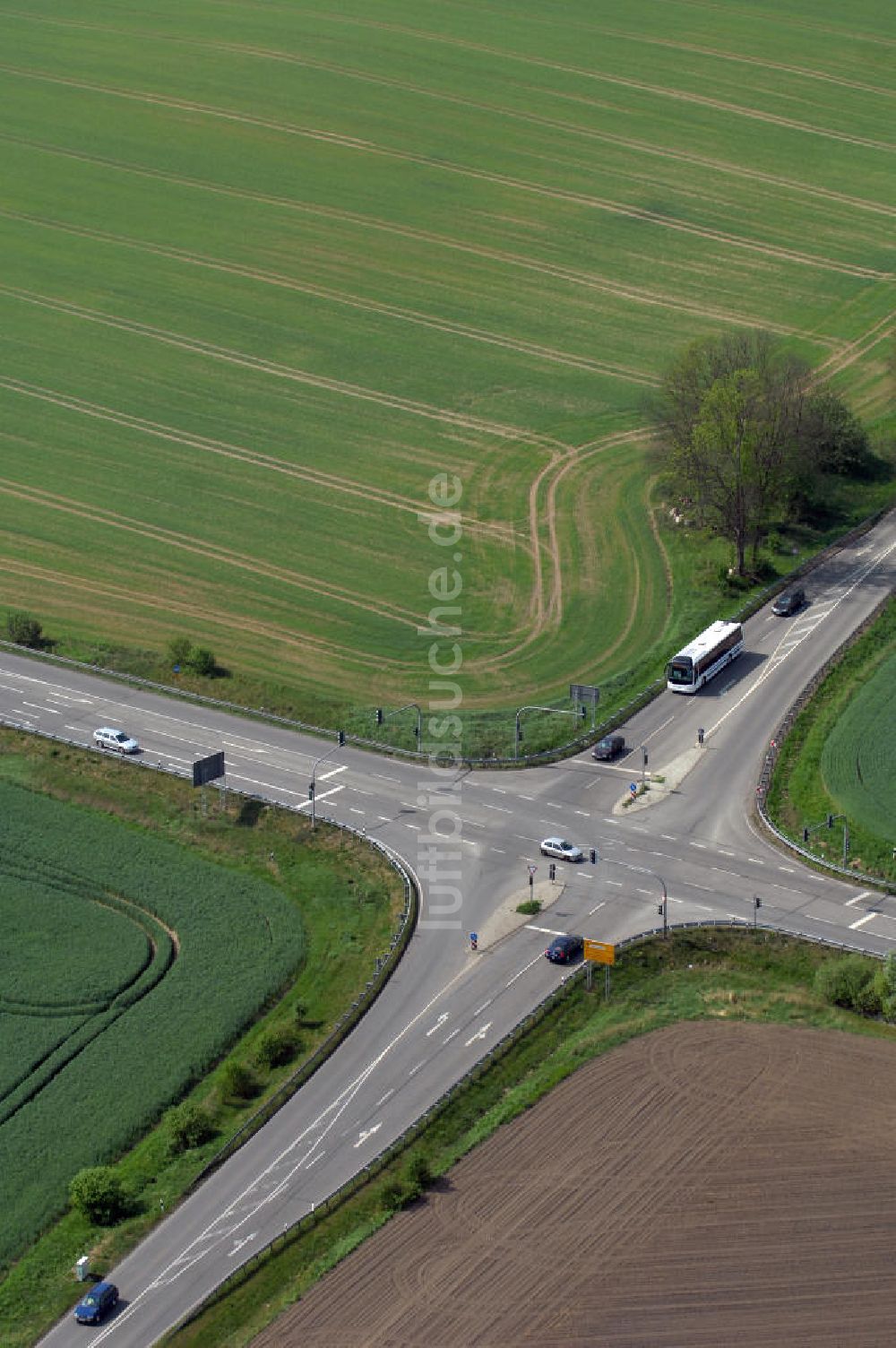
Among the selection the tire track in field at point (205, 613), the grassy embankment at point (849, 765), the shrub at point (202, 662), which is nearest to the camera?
the grassy embankment at point (849, 765)

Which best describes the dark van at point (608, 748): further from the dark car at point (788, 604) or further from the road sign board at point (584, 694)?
the dark car at point (788, 604)

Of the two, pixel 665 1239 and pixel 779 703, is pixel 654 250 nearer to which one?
pixel 779 703

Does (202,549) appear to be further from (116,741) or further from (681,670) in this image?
(681,670)

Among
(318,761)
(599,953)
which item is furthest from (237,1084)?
(318,761)

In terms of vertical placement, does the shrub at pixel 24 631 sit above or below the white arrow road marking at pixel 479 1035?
above

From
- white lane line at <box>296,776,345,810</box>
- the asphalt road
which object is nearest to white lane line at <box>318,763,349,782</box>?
the asphalt road

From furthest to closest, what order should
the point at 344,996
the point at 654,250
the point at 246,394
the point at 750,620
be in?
the point at 654,250, the point at 246,394, the point at 750,620, the point at 344,996

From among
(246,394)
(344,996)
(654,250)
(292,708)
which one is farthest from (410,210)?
(344,996)

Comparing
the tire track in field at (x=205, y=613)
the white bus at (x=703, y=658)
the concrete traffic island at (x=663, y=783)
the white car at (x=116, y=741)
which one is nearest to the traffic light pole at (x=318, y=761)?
the tire track in field at (x=205, y=613)
